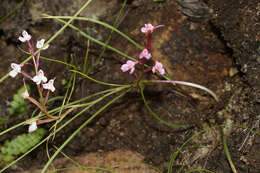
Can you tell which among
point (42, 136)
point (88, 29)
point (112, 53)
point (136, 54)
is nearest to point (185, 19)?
point (136, 54)

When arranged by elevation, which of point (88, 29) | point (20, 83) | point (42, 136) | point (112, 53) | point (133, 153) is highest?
point (88, 29)

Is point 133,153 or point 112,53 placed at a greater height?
point 112,53

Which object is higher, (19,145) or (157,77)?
(157,77)

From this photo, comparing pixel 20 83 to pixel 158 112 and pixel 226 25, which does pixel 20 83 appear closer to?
pixel 158 112

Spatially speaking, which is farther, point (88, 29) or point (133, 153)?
point (88, 29)

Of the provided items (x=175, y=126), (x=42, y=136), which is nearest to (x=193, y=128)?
(x=175, y=126)

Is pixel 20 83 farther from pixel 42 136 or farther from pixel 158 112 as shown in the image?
pixel 158 112
